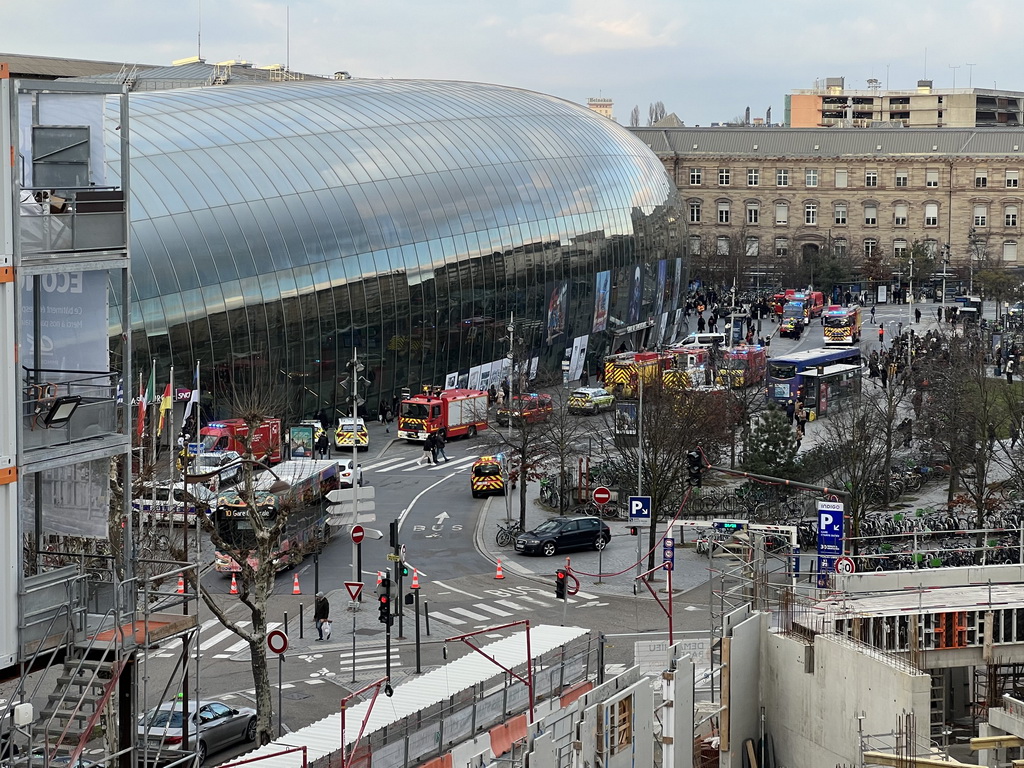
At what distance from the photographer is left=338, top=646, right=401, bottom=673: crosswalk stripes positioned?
38625mm

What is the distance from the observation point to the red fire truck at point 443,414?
6969cm

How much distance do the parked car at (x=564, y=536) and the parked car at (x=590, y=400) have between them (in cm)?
2255

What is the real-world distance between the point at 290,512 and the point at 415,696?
19.0 m

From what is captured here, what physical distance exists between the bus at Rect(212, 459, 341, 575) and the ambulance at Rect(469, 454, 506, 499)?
265 inches

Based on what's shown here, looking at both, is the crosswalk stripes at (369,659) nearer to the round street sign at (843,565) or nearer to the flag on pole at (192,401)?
the round street sign at (843,565)

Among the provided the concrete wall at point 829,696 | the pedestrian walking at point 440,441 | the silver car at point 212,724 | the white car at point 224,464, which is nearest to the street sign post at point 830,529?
the concrete wall at point 829,696

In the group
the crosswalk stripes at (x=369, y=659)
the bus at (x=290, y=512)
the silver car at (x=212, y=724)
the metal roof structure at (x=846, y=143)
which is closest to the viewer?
the silver car at (x=212, y=724)

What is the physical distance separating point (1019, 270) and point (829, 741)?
430ft

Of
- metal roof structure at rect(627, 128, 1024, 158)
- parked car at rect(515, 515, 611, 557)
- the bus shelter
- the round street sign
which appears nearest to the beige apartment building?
metal roof structure at rect(627, 128, 1024, 158)

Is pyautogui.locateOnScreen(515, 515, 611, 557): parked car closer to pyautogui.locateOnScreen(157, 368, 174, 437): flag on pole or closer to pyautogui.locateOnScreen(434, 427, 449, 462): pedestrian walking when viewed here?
pyautogui.locateOnScreen(157, 368, 174, 437): flag on pole

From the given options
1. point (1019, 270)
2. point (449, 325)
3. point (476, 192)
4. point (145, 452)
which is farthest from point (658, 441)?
point (1019, 270)

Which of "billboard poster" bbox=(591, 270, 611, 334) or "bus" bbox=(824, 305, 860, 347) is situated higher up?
"billboard poster" bbox=(591, 270, 611, 334)

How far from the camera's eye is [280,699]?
33438 millimetres

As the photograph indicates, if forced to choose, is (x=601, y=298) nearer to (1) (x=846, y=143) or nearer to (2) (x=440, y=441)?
(2) (x=440, y=441)
